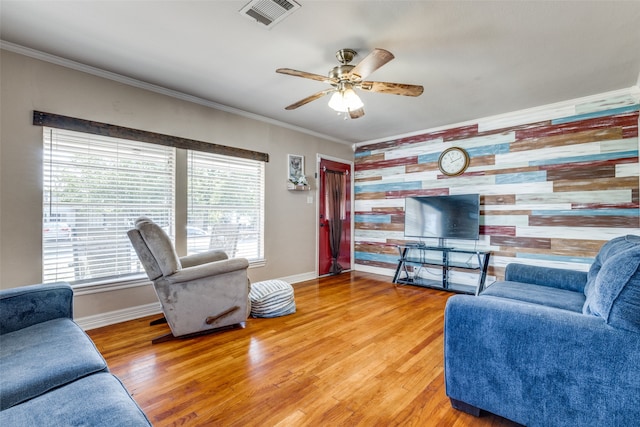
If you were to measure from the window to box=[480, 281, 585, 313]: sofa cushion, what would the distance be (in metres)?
3.00

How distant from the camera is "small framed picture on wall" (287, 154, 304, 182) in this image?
4504 millimetres

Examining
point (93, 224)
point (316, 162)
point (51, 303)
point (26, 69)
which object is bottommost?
point (51, 303)

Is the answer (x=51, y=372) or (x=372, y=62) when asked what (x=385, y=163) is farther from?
(x=51, y=372)

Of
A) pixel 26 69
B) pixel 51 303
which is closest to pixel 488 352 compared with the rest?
pixel 51 303

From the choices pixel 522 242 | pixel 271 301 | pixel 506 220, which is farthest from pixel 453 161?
pixel 271 301

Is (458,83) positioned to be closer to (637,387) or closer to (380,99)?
(380,99)

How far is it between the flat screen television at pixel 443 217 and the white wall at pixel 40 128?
229 cm

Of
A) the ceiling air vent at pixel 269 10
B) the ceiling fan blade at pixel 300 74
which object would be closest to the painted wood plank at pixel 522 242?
the ceiling fan blade at pixel 300 74

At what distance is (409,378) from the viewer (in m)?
1.95

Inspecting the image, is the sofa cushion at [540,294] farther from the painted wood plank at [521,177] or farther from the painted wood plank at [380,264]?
the painted wood plank at [380,264]

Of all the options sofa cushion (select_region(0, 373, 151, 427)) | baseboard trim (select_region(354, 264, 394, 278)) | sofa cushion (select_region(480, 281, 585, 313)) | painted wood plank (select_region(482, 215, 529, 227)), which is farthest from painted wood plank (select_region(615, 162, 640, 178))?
sofa cushion (select_region(0, 373, 151, 427))

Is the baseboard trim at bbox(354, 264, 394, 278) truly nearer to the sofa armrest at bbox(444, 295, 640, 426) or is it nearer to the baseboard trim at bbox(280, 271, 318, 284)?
the baseboard trim at bbox(280, 271, 318, 284)

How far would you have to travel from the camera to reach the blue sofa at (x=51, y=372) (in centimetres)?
88

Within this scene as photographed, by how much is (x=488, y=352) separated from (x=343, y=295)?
8.30 ft
